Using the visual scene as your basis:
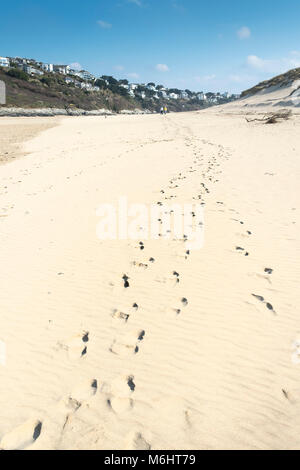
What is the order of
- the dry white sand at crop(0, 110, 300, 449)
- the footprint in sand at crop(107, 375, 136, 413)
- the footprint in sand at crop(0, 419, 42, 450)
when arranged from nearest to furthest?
the footprint in sand at crop(0, 419, 42, 450) → the dry white sand at crop(0, 110, 300, 449) → the footprint in sand at crop(107, 375, 136, 413)

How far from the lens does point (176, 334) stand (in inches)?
160

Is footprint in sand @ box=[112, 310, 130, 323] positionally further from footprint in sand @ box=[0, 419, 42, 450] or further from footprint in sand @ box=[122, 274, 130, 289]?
footprint in sand @ box=[0, 419, 42, 450]

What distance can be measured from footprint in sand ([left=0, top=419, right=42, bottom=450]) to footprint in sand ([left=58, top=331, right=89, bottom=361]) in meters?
0.88

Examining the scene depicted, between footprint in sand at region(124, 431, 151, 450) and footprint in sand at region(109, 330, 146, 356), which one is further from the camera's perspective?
footprint in sand at region(109, 330, 146, 356)

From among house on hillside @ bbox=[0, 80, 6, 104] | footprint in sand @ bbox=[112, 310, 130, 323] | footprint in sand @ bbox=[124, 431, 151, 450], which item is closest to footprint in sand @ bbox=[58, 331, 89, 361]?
footprint in sand @ bbox=[112, 310, 130, 323]

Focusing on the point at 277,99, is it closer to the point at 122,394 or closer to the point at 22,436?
the point at 122,394

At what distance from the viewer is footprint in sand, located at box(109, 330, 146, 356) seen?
12.2 ft

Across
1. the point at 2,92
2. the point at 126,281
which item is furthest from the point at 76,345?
the point at 2,92

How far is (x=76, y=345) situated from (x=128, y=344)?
75 cm

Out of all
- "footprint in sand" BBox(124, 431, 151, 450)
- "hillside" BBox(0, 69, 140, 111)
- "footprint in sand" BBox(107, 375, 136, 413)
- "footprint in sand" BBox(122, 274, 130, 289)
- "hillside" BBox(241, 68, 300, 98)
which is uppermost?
"hillside" BBox(0, 69, 140, 111)

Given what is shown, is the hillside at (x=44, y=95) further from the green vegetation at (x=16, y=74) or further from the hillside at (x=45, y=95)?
the green vegetation at (x=16, y=74)

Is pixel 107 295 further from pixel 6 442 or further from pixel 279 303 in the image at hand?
pixel 279 303

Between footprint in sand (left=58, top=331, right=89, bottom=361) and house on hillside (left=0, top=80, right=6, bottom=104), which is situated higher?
house on hillside (left=0, top=80, right=6, bottom=104)

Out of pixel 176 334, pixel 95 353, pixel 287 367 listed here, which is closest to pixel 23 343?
pixel 95 353
